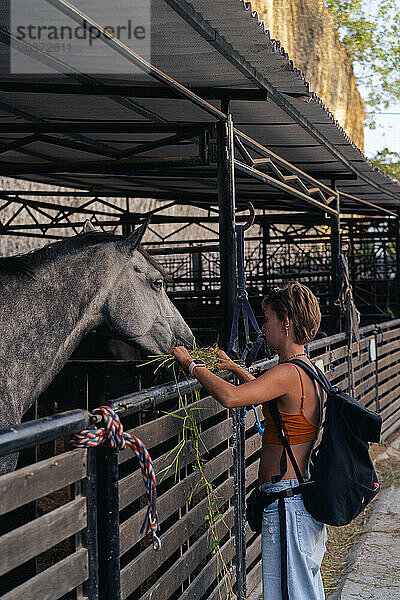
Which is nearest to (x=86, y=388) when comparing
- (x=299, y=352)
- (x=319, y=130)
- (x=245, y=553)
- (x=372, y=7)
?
(x=245, y=553)

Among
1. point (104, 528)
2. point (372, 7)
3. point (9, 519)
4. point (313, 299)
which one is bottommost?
point (9, 519)

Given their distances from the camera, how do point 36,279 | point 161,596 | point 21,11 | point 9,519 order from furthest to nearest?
point 36,279, point 21,11, point 9,519, point 161,596

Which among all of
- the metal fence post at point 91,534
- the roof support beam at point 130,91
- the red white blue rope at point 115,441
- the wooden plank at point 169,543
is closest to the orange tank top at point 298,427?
the wooden plank at point 169,543

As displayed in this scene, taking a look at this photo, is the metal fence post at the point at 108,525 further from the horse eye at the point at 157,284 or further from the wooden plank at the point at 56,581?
the horse eye at the point at 157,284

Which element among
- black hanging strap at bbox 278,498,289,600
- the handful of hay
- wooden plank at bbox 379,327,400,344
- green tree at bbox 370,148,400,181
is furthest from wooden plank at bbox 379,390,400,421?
green tree at bbox 370,148,400,181

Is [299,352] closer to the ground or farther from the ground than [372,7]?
closer to the ground

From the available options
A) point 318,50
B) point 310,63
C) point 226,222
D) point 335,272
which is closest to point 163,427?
point 226,222

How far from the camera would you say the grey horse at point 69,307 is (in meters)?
3.32

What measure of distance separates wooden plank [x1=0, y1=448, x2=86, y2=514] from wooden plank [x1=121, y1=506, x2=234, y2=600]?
1.77ft

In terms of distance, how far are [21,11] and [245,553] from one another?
111 inches

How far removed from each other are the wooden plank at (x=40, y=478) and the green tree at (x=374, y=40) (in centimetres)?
3478

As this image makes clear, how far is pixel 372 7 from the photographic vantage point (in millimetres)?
34125

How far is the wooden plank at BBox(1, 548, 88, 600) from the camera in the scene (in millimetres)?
1689

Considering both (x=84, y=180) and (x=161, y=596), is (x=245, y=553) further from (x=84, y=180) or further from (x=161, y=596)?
(x=84, y=180)
